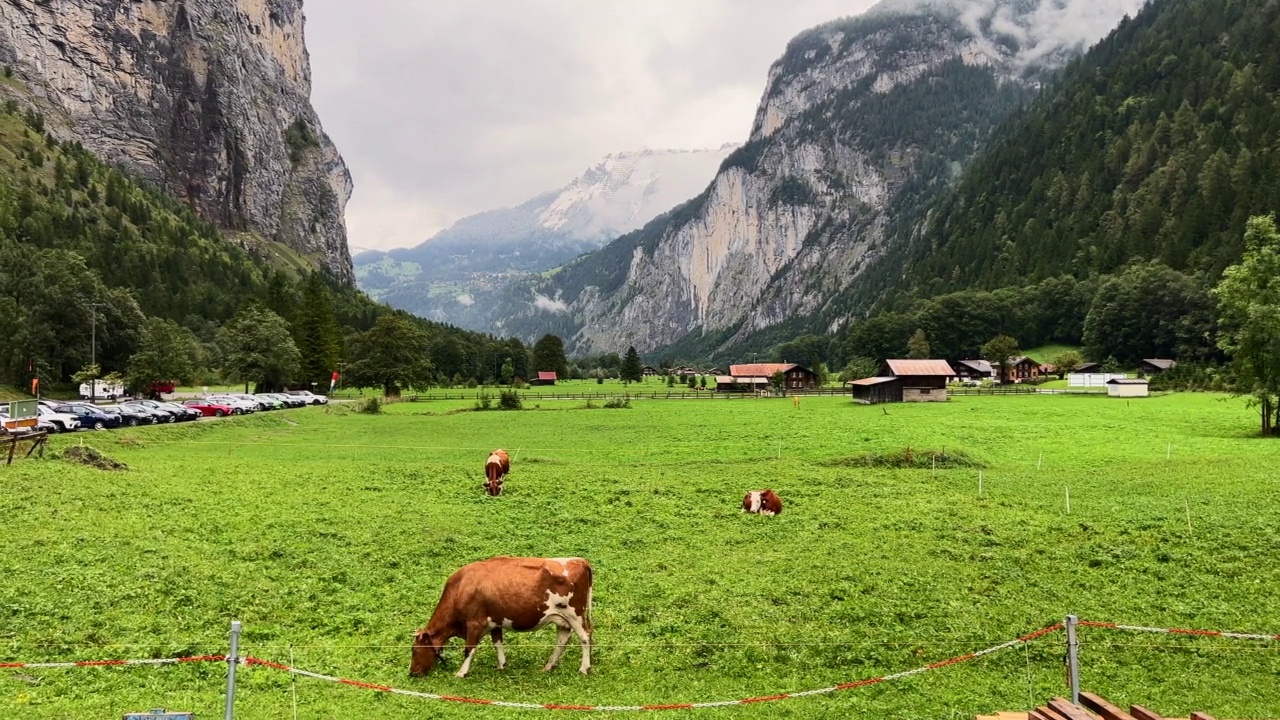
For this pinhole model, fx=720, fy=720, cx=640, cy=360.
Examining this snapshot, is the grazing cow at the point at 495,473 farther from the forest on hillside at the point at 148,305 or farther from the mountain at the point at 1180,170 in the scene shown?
the mountain at the point at 1180,170

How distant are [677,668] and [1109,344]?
150 metres

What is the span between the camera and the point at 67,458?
28438 millimetres

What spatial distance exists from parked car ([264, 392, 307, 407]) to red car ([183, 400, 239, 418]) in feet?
50.0

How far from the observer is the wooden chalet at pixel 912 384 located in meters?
84.9

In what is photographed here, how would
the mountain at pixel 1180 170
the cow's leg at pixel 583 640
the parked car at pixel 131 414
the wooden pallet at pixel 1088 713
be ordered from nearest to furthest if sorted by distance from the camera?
the wooden pallet at pixel 1088 713, the cow's leg at pixel 583 640, the parked car at pixel 131 414, the mountain at pixel 1180 170

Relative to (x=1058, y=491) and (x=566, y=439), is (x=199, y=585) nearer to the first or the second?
(x=1058, y=491)

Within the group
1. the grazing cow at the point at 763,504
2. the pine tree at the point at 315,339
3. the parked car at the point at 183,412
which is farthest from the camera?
the pine tree at the point at 315,339

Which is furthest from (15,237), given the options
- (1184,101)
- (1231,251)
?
(1184,101)

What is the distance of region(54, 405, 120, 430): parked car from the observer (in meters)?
43.7

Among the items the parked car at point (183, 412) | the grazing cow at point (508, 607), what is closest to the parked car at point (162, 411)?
the parked car at point (183, 412)

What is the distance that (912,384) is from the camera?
280 ft

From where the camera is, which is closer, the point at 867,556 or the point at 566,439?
the point at 867,556

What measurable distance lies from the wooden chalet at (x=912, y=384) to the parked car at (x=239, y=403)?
64.7m

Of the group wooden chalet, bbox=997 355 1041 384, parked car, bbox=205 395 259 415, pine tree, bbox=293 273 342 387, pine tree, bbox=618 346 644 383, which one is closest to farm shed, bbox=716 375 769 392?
pine tree, bbox=618 346 644 383
